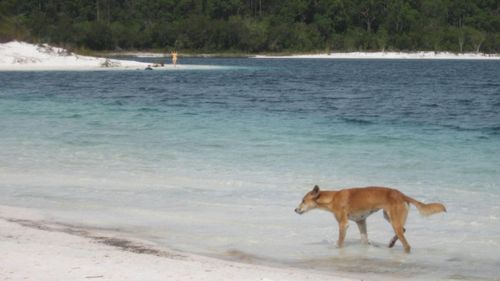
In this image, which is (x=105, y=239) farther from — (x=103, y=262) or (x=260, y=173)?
(x=260, y=173)

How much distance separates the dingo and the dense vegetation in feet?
452

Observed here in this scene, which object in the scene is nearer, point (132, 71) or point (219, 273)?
point (219, 273)

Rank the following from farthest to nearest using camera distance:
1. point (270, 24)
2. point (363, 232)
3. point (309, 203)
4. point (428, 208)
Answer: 1. point (270, 24)
2. point (309, 203)
3. point (363, 232)
4. point (428, 208)

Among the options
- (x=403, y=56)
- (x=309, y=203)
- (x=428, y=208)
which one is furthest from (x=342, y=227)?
(x=403, y=56)

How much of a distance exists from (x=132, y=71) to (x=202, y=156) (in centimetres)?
4906

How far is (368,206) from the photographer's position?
31.0ft

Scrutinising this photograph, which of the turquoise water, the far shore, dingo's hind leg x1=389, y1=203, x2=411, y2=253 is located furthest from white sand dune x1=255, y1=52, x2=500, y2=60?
dingo's hind leg x1=389, y1=203, x2=411, y2=253

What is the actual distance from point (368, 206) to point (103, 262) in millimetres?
3293

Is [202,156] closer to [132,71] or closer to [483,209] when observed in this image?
[483,209]

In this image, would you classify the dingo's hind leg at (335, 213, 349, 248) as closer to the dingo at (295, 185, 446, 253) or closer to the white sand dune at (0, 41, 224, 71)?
the dingo at (295, 185, 446, 253)

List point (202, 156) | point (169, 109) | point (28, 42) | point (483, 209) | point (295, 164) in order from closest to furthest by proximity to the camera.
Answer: point (483, 209) < point (295, 164) < point (202, 156) < point (169, 109) < point (28, 42)

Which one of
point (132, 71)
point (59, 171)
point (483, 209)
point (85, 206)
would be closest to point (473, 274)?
point (483, 209)

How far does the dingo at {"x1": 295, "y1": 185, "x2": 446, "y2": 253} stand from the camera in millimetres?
9344

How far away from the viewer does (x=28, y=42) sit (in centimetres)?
6481
